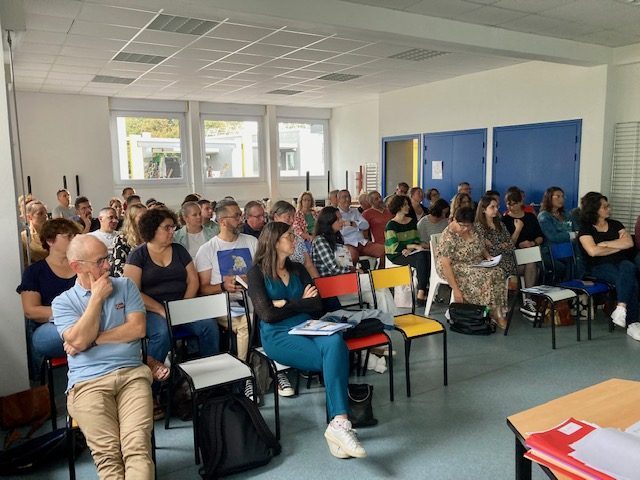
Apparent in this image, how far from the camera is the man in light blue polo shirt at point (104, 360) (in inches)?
89.8

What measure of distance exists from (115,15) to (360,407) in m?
4.48

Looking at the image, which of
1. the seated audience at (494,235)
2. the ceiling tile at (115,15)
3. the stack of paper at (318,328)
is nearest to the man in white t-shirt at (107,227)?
the ceiling tile at (115,15)

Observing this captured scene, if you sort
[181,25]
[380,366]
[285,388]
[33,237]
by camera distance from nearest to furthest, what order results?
[285,388], [380,366], [33,237], [181,25]

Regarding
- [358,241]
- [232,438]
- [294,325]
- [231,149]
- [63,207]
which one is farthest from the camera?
[231,149]

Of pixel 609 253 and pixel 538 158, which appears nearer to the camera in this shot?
pixel 609 253

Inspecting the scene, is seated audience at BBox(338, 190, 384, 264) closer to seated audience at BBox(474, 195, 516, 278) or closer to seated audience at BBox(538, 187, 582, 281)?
seated audience at BBox(474, 195, 516, 278)

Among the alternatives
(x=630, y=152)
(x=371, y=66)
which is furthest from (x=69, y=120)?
(x=630, y=152)

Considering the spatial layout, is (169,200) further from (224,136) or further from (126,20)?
(126,20)

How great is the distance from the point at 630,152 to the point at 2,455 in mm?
7397

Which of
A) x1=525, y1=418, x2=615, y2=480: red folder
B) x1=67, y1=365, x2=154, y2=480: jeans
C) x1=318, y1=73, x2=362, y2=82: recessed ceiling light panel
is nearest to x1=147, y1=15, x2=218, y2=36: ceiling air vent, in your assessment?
x1=318, y1=73, x2=362, y2=82: recessed ceiling light panel

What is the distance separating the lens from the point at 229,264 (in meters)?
3.85

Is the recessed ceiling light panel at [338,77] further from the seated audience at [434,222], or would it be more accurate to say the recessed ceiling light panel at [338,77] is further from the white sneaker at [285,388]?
the white sneaker at [285,388]

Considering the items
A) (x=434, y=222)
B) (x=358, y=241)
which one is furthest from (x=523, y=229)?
(x=358, y=241)

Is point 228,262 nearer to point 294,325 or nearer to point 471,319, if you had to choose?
point 294,325
